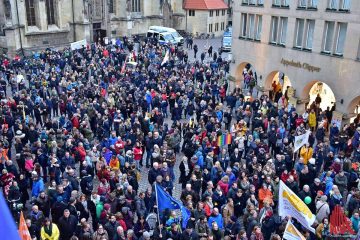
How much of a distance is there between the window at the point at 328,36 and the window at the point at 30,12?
28.1 meters

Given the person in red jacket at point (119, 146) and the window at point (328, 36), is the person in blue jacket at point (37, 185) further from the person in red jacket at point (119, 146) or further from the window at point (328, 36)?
the window at point (328, 36)

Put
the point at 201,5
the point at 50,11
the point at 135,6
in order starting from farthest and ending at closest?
the point at 201,5
the point at 135,6
the point at 50,11

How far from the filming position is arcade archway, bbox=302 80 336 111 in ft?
76.4

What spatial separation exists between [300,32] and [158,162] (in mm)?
12293

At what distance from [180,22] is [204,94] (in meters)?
33.2

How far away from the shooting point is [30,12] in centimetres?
3962

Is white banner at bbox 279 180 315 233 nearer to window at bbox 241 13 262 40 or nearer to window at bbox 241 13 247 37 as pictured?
window at bbox 241 13 262 40

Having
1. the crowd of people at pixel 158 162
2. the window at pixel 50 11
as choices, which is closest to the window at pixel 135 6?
the window at pixel 50 11

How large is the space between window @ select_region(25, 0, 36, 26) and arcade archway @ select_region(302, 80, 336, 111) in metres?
27.2

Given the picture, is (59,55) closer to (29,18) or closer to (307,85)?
(29,18)

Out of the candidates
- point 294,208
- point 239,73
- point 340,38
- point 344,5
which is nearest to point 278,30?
point 340,38

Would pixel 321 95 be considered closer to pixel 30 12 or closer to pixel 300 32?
pixel 300 32

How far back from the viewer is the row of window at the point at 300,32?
21111 millimetres

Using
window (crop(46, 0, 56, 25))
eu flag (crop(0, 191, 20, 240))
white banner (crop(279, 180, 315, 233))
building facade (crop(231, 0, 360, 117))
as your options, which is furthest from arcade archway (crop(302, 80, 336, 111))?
window (crop(46, 0, 56, 25))
